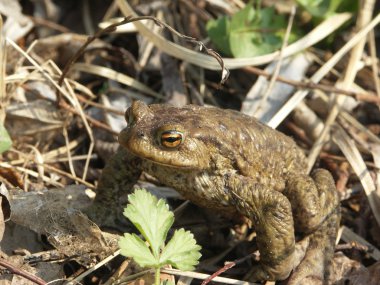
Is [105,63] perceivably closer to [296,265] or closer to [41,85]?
[41,85]

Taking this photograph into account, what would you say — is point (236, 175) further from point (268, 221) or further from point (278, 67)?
point (278, 67)

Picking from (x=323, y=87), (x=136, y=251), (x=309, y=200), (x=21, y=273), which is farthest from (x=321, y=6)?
(x=21, y=273)

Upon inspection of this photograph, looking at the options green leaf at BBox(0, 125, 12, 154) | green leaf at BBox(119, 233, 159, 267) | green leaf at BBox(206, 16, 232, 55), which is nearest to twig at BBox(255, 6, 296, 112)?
green leaf at BBox(206, 16, 232, 55)

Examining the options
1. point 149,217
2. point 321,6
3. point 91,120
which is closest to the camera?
point 149,217

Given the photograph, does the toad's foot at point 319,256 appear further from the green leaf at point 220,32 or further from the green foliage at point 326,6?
the green foliage at point 326,6

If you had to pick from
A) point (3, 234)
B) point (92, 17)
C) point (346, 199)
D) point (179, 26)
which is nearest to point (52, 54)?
point (92, 17)

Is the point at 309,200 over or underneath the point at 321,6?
underneath

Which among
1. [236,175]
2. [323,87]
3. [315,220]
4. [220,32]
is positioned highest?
[220,32]

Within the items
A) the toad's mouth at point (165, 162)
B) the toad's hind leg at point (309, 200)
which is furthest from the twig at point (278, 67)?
the toad's mouth at point (165, 162)
